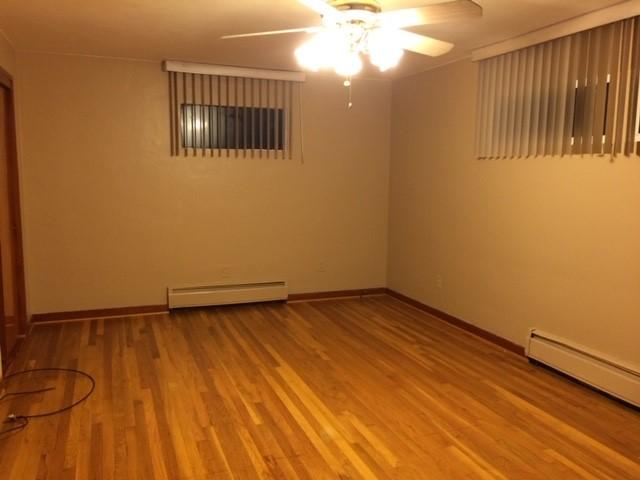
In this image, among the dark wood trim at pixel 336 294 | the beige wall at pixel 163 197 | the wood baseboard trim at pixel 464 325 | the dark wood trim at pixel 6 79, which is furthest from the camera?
the dark wood trim at pixel 336 294

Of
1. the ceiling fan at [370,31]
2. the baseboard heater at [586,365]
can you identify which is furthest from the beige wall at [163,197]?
the ceiling fan at [370,31]

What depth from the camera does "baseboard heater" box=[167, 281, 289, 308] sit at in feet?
17.2

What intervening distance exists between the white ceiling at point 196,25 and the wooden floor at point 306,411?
2.51 metres

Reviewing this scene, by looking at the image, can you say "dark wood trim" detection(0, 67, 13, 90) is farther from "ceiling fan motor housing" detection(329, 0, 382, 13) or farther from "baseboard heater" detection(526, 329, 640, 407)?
"baseboard heater" detection(526, 329, 640, 407)

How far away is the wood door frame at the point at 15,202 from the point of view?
4.21 meters

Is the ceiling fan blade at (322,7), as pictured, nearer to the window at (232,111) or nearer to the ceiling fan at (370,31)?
the ceiling fan at (370,31)

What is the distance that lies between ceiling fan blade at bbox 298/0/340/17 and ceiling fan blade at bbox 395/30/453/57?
38 cm

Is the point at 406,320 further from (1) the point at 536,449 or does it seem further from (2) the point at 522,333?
(1) the point at 536,449

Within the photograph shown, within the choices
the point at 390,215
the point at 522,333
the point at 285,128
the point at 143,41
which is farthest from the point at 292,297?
the point at 143,41

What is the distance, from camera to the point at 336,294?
5949mm

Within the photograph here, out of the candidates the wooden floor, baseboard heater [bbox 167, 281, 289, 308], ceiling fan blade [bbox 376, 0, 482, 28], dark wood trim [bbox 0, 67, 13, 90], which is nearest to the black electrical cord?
the wooden floor

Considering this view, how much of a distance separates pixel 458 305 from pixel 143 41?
367 centimetres

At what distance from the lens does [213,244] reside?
5.36m

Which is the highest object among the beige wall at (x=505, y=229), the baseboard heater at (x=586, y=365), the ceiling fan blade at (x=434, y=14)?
the ceiling fan blade at (x=434, y=14)
